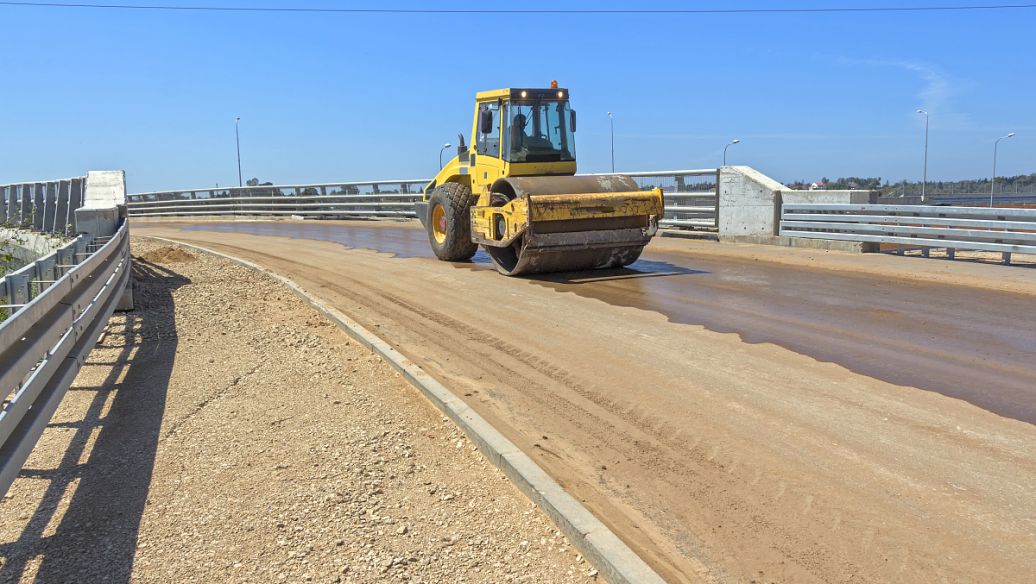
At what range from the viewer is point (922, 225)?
46.9 ft

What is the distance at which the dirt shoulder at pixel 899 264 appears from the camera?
11.1m

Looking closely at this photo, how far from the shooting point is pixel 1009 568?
3537 millimetres

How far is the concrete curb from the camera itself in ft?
11.5

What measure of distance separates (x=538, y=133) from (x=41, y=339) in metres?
9.95

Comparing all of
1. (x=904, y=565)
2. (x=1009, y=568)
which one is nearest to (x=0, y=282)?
(x=904, y=565)

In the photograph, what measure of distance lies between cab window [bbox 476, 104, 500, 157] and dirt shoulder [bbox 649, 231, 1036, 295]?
178 inches

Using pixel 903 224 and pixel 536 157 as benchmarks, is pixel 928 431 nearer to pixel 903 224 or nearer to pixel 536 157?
pixel 536 157

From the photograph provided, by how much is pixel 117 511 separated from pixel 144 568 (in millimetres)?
772

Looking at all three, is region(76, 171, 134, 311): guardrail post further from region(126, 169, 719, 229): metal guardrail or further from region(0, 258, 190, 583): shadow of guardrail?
region(126, 169, 719, 229): metal guardrail

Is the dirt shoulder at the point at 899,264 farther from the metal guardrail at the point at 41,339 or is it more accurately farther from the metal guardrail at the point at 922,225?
the metal guardrail at the point at 41,339

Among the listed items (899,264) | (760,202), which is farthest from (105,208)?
(760,202)

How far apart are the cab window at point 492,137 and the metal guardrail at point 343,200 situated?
183 inches

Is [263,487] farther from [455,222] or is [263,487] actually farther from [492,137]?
[455,222]

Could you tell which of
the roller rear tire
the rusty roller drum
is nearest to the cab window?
the rusty roller drum
